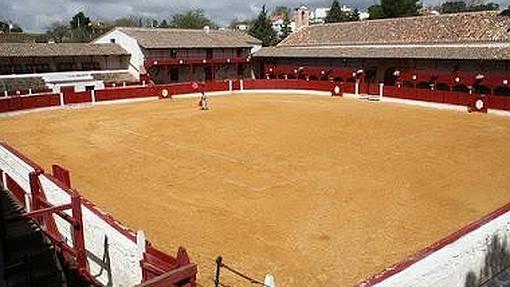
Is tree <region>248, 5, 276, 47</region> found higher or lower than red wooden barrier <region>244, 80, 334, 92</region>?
higher

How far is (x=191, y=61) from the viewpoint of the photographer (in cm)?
4612

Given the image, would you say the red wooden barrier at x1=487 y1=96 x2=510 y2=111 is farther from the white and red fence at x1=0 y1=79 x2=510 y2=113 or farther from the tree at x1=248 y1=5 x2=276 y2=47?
the tree at x1=248 y1=5 x2=276 y2=47

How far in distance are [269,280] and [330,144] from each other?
14528mm

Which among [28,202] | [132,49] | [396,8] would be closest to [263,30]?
[396,8]

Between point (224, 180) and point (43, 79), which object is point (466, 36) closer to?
point (224, 180)

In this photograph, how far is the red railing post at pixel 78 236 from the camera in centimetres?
809

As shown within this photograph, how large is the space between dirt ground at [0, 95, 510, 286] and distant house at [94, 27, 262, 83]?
704 inches

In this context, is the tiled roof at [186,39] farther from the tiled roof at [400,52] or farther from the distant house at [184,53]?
the tiled roof at [400,52]

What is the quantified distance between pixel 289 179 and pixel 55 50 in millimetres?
32387

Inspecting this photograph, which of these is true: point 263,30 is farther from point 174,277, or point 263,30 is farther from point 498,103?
point 174,277

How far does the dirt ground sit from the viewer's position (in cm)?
944

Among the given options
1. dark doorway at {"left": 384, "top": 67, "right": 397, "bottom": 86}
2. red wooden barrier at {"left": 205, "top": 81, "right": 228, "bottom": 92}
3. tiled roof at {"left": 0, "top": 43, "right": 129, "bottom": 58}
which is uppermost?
tiled roof at {"left": 0, "top": 43, "right": 129, "bottom": 58}

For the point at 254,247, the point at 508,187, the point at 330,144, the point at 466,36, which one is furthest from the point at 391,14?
the point at 254,247

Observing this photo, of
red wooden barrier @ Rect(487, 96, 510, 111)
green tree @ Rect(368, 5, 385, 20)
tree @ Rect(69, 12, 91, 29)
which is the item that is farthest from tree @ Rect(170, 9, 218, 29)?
red wooden barrier @ Rect(487, 96, 510, 111)
